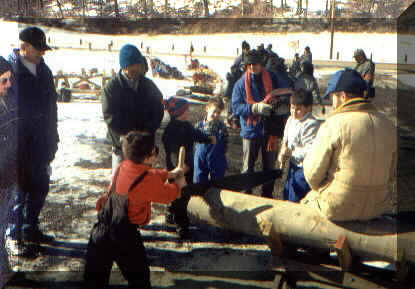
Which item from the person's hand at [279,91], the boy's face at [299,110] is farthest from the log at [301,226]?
the person's hand at [279,91]

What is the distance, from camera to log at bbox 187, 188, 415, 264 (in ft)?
9.75

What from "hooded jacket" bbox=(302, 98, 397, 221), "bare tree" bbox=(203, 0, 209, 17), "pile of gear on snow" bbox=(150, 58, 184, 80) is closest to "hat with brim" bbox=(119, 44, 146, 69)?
"hooded jacket" bbox=(302, 98, 397, 221)

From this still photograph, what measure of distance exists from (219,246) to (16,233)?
5.92ft

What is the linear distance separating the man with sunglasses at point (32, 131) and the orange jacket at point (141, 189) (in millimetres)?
1370

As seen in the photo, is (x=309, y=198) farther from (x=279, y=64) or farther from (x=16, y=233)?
(x=279, y=64)

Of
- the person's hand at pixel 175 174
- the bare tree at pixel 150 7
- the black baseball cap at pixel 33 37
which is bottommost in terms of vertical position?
the person's hand at pixel 175 174

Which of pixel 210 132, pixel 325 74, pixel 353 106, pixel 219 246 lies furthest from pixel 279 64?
pixel 325 74

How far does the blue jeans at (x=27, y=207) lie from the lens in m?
3.99

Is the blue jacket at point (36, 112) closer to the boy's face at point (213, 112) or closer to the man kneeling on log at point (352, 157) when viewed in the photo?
the boy's face at point (213, 112)

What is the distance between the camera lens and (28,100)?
3910mm

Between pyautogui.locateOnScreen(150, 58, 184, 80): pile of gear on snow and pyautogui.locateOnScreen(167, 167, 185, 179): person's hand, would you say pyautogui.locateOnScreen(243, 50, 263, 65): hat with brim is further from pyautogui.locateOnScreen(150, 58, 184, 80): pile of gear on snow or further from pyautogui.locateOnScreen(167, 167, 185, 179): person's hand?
pyautogui.locateOnScreen(150, 58, 184, 80): pile of gear on snow

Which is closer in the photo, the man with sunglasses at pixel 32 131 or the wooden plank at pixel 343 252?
the wooden plank at pixel 343 252

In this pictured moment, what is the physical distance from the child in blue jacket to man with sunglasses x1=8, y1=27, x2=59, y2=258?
56.7 inches

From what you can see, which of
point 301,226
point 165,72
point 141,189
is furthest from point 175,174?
point 165,72
